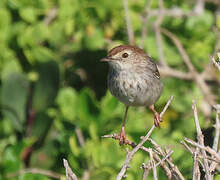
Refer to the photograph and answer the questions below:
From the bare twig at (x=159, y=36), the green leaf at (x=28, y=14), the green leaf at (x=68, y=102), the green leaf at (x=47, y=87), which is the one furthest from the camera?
the bare twig at (x=159, y=36)

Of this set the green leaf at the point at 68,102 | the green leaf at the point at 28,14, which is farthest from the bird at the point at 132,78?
the green leaf at the point at 28,14

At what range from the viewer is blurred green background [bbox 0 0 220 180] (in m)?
5.70

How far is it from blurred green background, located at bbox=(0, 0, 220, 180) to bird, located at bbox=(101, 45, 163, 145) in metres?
0.62

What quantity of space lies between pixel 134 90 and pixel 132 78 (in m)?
0.20

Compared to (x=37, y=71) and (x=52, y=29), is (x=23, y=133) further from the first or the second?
(x=52, y=29)

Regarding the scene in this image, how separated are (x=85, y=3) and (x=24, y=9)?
75 cm

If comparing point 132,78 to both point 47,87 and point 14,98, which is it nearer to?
point 47,87

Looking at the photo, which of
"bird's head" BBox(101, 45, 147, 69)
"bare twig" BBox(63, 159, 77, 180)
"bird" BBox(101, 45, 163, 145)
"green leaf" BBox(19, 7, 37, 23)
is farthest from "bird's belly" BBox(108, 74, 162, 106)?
"green leaf" BBox(19, 7, 37, 23)

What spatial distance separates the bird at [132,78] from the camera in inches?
185

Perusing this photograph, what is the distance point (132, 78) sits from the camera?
492cm

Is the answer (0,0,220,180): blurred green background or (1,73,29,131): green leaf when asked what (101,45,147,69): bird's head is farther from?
(1,73,29,131): green leaf

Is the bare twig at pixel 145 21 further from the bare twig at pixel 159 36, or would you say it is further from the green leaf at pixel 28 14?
the green leaf at pixel 28 14

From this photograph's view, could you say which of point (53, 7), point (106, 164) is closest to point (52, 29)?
point (53, 7)

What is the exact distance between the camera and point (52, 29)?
693 cm
